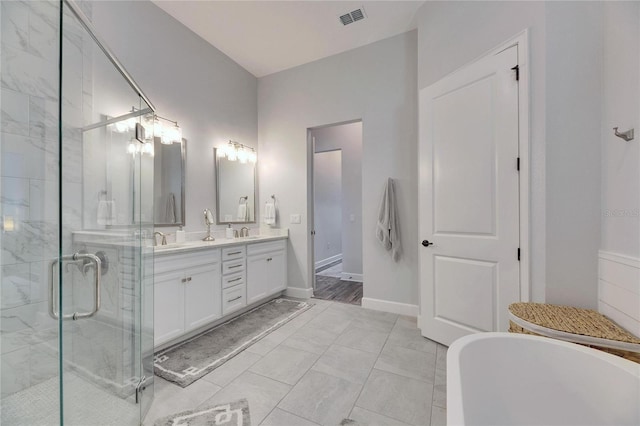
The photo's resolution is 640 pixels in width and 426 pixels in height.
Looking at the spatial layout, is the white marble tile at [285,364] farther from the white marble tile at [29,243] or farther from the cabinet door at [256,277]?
the white marble tile at [29,243]

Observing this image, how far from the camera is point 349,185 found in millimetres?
4469

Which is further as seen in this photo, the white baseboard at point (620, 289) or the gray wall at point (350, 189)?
the gray wall at point (350, 189)

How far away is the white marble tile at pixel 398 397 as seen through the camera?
137 centimetres

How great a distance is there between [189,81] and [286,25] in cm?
120

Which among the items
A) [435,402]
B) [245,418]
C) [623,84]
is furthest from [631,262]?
[245,418]

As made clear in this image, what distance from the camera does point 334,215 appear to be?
5754 millimetres

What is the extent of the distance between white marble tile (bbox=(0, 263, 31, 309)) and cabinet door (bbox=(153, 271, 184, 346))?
2.07 feet

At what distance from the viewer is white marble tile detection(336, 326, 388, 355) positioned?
2.09 meters

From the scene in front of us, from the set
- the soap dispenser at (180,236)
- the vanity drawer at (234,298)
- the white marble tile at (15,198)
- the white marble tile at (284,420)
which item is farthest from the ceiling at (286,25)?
the white marble tile at (284,420)

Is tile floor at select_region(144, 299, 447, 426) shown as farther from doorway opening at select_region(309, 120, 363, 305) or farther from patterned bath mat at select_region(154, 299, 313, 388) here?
doorway opening at select_region(309, 120, 363, 305)

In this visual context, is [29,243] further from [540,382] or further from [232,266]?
[540,382]

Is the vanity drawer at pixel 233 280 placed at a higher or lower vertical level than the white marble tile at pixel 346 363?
higher

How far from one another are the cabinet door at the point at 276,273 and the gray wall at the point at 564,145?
8.21 ft

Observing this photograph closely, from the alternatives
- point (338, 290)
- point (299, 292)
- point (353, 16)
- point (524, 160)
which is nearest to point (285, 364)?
point (299, 292)
